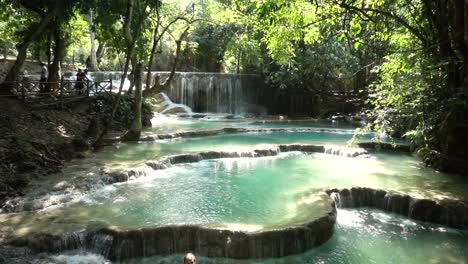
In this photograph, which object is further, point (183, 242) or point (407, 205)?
point (407, 205)

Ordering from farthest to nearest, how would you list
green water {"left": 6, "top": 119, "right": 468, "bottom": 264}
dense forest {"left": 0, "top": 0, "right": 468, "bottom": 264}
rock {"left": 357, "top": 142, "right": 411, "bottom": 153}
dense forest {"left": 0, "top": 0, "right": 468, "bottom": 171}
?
rock {"left": 357, "top": 142, "right": 411, "bottom": 153} → dense forest {"left": 0, "top": 0, "right": 468, "bottom": 171} → green water {"left": 6, "top": 119, "right": 468, "bottom": 264} → dense forest {"left": 0, "top": 0, "right": 468, "bottom": 264}

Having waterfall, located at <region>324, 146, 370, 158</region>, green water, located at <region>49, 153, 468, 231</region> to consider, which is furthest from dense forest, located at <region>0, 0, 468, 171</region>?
waterfall, located at <region>324, 146, 370, 158</region>

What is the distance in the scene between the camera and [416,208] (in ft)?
30.1

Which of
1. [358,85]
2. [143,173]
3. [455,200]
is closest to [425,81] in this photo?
[455,200]

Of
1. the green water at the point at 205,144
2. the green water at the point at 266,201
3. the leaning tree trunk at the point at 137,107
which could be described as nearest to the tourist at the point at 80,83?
the leaning tree trunk at the point at 137,107

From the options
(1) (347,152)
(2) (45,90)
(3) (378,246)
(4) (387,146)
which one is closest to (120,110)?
(2) (45,90)

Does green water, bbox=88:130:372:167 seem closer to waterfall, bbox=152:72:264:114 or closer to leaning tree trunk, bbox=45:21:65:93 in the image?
leaning tree trunk, bbox=45:21:65:93

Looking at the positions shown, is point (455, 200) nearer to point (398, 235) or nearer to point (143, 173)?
point (398, 235)

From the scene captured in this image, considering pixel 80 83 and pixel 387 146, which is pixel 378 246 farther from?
pixel 80 83

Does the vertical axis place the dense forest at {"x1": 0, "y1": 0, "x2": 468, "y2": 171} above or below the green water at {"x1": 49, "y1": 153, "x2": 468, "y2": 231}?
above

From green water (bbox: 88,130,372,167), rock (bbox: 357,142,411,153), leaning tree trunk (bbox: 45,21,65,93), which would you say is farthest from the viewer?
leaning tree trunk (bbox: 45,21,65,93)

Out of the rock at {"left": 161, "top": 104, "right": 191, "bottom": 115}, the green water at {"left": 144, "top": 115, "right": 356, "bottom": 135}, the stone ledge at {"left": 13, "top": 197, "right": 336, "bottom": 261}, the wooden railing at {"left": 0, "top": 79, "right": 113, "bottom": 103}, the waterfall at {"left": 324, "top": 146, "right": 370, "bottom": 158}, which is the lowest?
the stone ledge at {"left": 13, "top": 197, "right": 336, "bottom": 261}

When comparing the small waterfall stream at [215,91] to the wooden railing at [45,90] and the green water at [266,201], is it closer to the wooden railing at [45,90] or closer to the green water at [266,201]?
the wooden railing at [45,90]

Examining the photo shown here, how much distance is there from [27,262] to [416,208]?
25.3 feet
